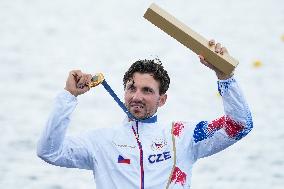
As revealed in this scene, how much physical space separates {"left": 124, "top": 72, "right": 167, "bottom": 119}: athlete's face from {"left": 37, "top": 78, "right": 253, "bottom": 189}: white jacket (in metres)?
0.09

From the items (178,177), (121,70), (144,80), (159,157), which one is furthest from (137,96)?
(121,70)

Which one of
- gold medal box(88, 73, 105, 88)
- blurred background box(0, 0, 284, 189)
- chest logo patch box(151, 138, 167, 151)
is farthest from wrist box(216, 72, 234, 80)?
blurred background box(0, 0, 284, 189)

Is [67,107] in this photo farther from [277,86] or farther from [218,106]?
[277,86]

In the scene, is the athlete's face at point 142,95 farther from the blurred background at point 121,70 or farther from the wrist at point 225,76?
the blurred background at point 121,70

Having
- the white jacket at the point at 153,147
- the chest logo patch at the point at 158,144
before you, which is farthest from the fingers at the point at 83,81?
the chest logo patch at the point at 158,144

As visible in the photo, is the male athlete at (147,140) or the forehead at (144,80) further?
the forehead at (144,80)

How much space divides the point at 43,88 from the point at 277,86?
458 cm

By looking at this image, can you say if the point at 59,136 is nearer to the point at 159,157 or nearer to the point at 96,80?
the point at 96,80

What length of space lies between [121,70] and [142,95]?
988 centimetres

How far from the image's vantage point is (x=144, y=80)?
421 cm

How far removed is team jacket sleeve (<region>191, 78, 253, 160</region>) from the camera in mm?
3920

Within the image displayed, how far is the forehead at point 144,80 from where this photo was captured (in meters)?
4.18

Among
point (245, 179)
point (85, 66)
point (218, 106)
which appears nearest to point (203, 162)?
point (245, 179)

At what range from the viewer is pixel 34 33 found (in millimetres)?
16312
